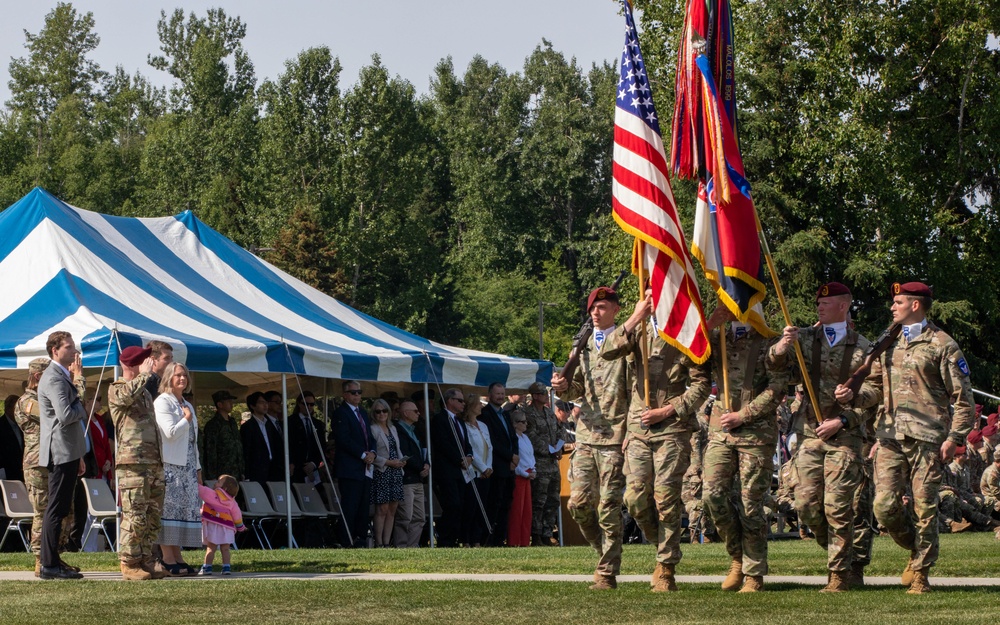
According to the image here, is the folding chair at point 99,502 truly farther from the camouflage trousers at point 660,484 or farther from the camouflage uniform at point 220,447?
the camouflage trousers at point 660,484

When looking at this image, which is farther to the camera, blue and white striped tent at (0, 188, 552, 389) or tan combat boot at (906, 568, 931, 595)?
blue and white striped tent at (0, 188, 552, 389)

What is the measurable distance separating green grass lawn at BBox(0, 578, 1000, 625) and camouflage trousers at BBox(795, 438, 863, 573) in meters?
0.36

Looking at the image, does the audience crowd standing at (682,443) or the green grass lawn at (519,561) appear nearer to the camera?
the audience crowd standing at (682,443)

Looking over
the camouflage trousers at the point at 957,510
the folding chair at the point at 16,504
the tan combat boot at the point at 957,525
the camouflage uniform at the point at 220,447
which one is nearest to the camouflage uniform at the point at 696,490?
the camouflage trousers at the point at 957,510

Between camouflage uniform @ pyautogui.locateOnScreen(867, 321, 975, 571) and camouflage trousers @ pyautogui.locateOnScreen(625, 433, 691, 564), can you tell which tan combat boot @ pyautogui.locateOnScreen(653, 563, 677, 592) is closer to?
camouflage trousers @ pyautogui.locateOnScreen(625, 433, 691, 564)

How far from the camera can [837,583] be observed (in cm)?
959

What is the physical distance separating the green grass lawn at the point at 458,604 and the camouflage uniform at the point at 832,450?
452 millimetres

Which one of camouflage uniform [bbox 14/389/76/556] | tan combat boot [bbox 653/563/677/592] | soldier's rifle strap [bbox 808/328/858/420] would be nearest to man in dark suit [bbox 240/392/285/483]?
camouflage uniform [bbox 14/389/76/556]

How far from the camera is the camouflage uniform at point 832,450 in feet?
31.5

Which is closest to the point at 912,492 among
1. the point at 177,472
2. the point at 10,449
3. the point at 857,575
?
the point at 857,575

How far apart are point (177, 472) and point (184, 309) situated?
218 inches

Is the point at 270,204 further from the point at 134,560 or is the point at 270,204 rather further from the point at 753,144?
the point at 134,560

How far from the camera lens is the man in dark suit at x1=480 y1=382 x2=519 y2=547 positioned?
60.2 ft

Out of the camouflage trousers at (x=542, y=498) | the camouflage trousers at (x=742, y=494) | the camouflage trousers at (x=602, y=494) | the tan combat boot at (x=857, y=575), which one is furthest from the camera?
the camouflage trousers at (x=542, y=498)
